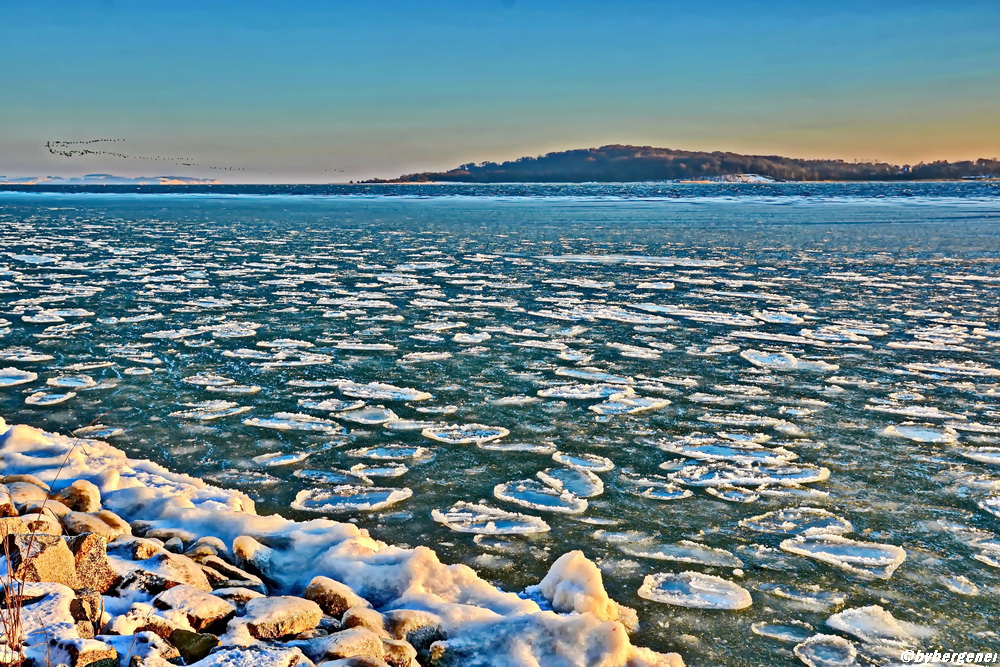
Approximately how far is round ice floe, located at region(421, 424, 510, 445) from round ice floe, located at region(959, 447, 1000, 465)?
2503mm

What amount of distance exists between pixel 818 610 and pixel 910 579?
0.47 metres

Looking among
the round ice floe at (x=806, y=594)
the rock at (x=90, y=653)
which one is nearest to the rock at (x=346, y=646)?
the rock at (x=90, y=653)

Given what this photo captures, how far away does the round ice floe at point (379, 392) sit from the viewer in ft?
18.1

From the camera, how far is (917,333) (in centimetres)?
746

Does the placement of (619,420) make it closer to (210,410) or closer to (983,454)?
(983,454)

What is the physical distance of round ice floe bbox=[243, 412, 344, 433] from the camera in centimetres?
488

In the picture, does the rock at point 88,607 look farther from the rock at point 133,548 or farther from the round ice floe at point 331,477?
the round ice floe at point 331,477

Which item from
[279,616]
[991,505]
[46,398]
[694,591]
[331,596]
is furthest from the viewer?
[46,398]

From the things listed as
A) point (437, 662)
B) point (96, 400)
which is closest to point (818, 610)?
point (437, 662)

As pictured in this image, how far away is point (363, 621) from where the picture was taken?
263 centimetres

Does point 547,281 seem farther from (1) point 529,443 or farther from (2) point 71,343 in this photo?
(1) point 529,443

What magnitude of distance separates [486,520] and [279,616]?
1.26m

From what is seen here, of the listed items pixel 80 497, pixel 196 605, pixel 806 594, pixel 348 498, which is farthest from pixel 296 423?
pixel 806 594

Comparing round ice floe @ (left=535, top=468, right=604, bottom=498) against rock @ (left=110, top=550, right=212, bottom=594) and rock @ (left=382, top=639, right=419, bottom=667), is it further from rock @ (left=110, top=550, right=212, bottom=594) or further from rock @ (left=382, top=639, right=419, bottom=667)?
rock @ (left=110, top=550, right=212, bottom=594)
